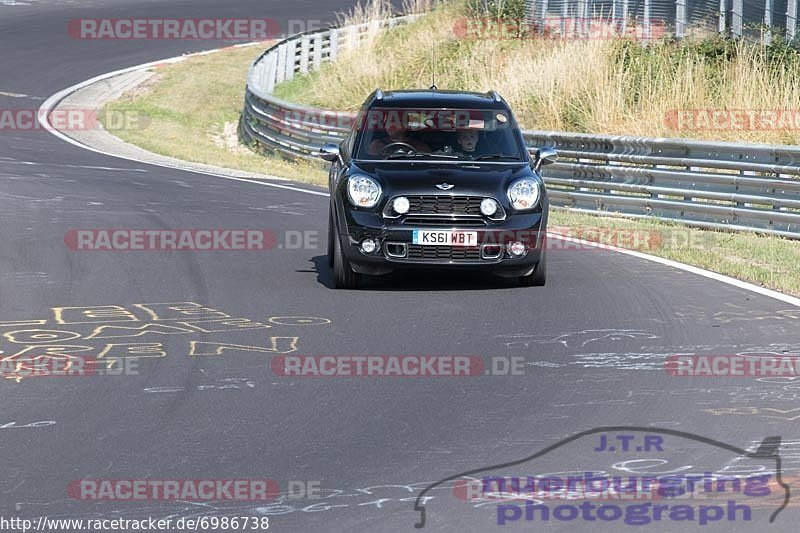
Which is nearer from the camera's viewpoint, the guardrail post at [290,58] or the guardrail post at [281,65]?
the guardrail post at [281,65]

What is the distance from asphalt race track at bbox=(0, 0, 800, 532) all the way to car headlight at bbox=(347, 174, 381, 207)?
0.77 meters

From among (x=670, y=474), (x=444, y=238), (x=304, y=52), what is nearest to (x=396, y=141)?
(x=444, y=238)

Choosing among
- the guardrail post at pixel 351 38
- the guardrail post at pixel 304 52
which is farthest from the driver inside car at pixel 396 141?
the guardrail post at pixel 304 52

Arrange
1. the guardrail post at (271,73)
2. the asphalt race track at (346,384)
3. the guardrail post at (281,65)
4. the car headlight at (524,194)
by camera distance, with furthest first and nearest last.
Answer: the guardrail post at (281,65) < the guardrail post at (271,73) < the car headlight at (524,194) < the asphalt race track at (346,384)

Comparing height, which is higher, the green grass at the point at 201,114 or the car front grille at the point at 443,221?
the car front grille at the point at 443,221

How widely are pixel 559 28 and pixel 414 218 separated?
1957cm

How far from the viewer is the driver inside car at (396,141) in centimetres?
1266

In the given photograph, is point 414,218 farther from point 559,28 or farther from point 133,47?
point 133,47

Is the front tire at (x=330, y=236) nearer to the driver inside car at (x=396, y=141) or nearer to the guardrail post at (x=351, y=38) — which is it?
the driver inside car at (x=396, y=141)

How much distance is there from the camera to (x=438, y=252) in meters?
11.8

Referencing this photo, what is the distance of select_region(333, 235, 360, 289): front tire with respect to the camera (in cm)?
1194

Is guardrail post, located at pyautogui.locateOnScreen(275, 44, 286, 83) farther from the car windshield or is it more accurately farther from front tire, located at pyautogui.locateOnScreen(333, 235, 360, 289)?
front tire, located at pyautogui.locateOnScreen(333, 235, 360, 289)

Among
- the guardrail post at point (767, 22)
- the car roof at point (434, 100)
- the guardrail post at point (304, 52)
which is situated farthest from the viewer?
the guardrail post at point (304, 52)

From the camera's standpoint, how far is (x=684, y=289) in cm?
1213
